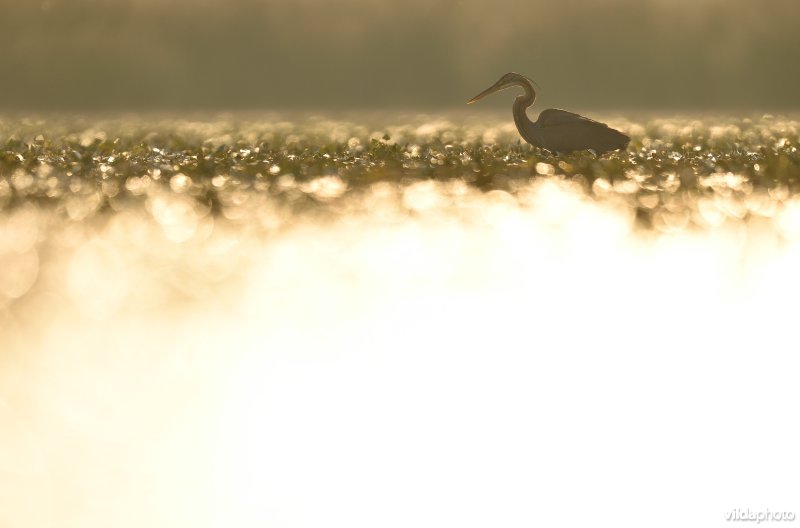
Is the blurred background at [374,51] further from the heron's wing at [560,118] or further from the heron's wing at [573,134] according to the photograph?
the heron's wing at [560,118]

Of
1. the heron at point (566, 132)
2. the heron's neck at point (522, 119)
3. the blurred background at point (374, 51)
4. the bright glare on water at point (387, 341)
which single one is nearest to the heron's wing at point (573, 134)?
the heron at point (566, 132)

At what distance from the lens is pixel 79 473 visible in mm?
6641

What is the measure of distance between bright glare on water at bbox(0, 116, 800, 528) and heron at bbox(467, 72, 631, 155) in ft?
5.87

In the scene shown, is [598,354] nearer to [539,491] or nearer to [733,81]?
[539,491]

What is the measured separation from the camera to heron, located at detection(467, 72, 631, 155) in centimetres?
1783

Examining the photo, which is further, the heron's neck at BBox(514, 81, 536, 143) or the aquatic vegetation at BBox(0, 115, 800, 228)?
the heron's neck at BBox(514, 81, 536, 143)

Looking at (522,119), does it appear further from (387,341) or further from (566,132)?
(387,341)

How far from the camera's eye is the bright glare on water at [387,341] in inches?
262

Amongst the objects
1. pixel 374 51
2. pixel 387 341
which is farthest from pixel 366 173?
pixel 374 51

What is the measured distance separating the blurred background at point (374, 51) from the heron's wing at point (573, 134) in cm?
5019

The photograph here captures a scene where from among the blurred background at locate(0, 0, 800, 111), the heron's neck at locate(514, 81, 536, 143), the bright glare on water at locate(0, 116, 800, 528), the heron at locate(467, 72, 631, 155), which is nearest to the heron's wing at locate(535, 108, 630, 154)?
the heron at locate(467, 72, 631, 155)

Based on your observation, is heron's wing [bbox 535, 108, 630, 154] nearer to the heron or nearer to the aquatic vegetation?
the heron

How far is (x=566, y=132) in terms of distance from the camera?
18.0 m

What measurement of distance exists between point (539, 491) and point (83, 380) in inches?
109
